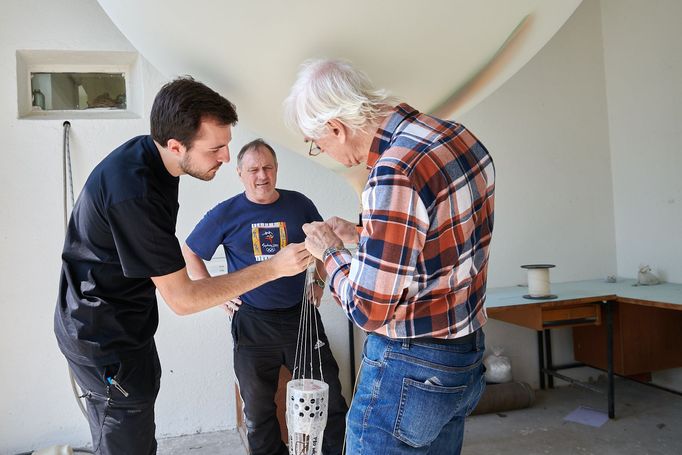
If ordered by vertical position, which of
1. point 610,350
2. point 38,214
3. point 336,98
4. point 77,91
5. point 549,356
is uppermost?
point 77,91

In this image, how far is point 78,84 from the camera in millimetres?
2758

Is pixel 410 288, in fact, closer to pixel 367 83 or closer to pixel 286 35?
pixel 367 83

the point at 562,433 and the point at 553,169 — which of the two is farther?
the point at 553,169

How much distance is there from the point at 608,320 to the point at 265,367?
68.2 inches

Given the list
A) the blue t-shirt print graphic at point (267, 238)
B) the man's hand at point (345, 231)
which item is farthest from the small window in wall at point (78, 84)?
the man's hand at point (345, 231)

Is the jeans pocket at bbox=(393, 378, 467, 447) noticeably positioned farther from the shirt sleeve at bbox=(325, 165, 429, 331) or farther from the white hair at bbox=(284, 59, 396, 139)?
the white hair at bbox=(284, 59, 396, 139)

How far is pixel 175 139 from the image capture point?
129cm

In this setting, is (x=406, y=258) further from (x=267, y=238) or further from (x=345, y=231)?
(x=267, y=238)

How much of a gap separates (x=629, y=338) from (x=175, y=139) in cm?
272

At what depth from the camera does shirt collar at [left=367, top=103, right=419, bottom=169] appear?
1022 millimetres

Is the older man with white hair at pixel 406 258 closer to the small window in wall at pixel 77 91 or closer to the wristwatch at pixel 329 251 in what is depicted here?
the wristwatch at pixel 329 251

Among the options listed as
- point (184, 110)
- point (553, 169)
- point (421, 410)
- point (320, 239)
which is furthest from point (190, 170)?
point (553, 169)

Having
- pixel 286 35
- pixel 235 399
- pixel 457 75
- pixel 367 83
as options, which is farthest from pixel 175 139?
pixel 235 399

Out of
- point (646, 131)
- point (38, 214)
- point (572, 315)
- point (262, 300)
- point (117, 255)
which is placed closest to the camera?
point (117, 255)
